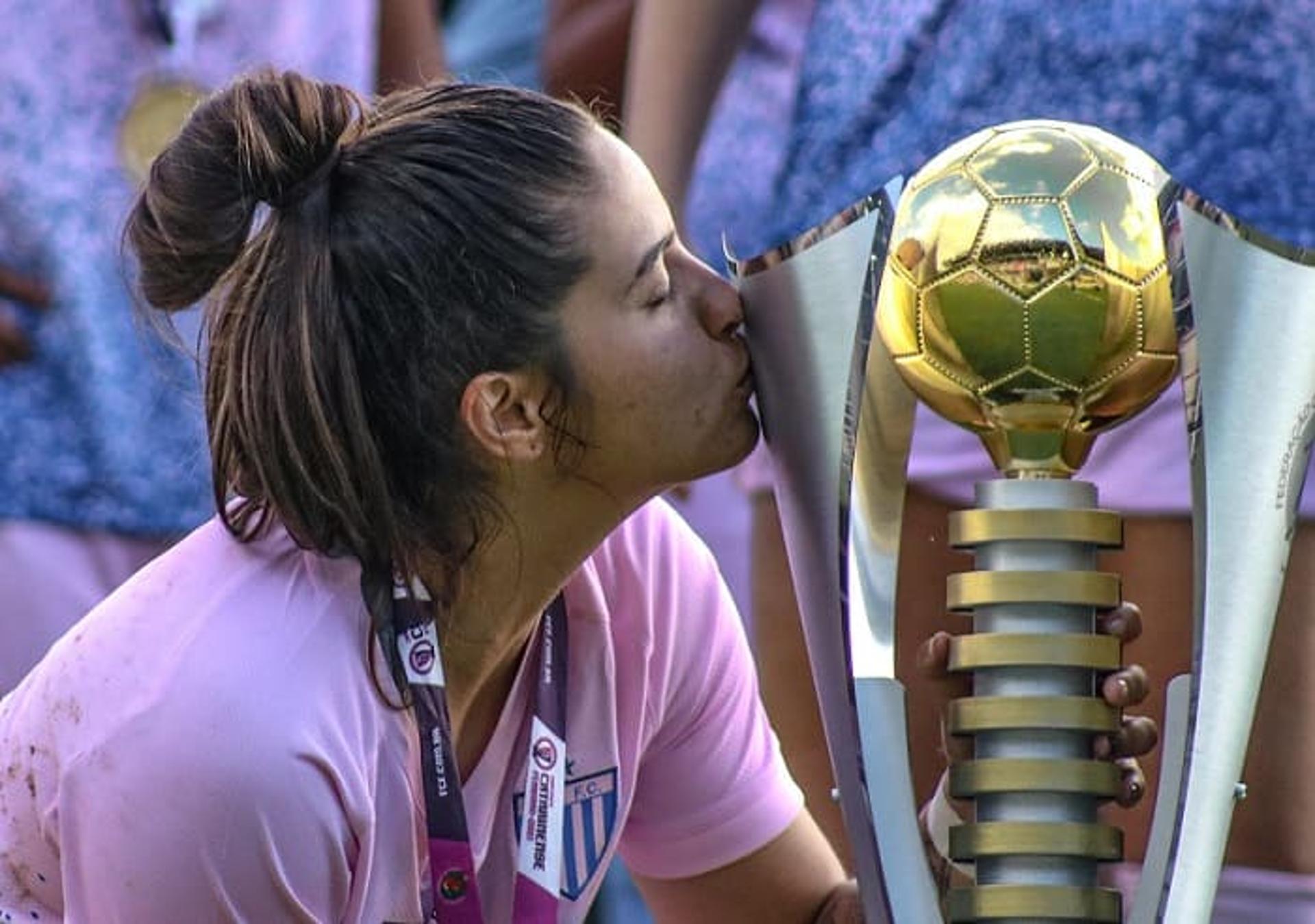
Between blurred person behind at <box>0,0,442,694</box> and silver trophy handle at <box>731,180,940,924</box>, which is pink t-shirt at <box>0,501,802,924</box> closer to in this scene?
silver trophy handle at <box>731,180,940,924</box>

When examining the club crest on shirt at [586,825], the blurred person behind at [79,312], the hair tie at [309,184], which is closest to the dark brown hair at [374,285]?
the hair tie at [309,184]

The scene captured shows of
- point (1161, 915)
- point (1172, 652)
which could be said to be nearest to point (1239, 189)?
point (1172, 652)

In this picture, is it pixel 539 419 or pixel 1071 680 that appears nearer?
pixel 1071 680

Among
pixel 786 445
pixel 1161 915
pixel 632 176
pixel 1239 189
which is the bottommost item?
pixel 1161 915

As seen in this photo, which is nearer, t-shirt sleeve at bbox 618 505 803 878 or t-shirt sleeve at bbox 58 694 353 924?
t-shirt sleeve at bbox 58 694 353 924

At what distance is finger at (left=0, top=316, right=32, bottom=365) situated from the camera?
8.77 feet

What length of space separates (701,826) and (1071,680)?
1.69 ft

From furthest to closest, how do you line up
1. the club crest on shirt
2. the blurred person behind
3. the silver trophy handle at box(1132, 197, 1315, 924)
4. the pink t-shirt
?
the blurred person behind → the club crest on shirt → the pink t-shirt → the silver trophy handle at box(1132, 197, 1315, 924)

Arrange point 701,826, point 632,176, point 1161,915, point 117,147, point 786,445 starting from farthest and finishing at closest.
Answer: point 117,147 → point 701,826 → point 632,176 → point 786,445 → point 1161,915

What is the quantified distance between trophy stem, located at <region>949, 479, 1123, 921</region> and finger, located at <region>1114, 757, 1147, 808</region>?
0.05 m

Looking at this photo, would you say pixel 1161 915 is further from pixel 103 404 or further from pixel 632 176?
pixel 103 404

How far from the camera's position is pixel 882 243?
66.4 inches

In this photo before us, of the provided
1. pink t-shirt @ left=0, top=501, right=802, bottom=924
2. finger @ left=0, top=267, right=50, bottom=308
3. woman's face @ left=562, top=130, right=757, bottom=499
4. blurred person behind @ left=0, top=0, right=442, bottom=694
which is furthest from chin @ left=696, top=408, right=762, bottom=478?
finger @ left=0, top=267, right=50, bottom=308

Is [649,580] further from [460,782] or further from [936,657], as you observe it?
[936,657]
